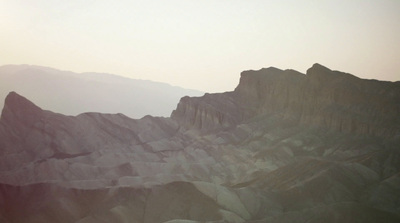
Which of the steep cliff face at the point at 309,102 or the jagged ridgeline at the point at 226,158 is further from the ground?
the steep cliff face at the point at 309,102

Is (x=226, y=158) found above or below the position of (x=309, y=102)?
below

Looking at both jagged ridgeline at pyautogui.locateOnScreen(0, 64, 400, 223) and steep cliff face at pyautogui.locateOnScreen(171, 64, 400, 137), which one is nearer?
jagged ridgeline at pyautogui.locateOnScreen(0, 64, 400, 223)

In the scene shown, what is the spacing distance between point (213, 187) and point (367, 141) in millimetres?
43003

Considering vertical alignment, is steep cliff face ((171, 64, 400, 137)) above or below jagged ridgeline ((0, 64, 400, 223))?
above

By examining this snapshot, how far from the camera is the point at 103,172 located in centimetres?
8612

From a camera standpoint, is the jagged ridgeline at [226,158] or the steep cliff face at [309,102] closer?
the jagged ridgeline at [226,158]

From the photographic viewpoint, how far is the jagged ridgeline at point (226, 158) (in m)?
59.0

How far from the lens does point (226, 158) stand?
9506 cm

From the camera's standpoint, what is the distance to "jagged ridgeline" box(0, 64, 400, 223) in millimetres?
58969

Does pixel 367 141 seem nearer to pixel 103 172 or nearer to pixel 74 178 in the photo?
pixel 103 172

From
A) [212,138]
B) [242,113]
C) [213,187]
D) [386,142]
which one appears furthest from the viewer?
[242,113]

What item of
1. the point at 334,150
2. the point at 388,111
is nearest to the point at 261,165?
the point at 334,150

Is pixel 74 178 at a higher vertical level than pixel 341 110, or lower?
lower

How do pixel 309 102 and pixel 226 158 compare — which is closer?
pixel 226 158
